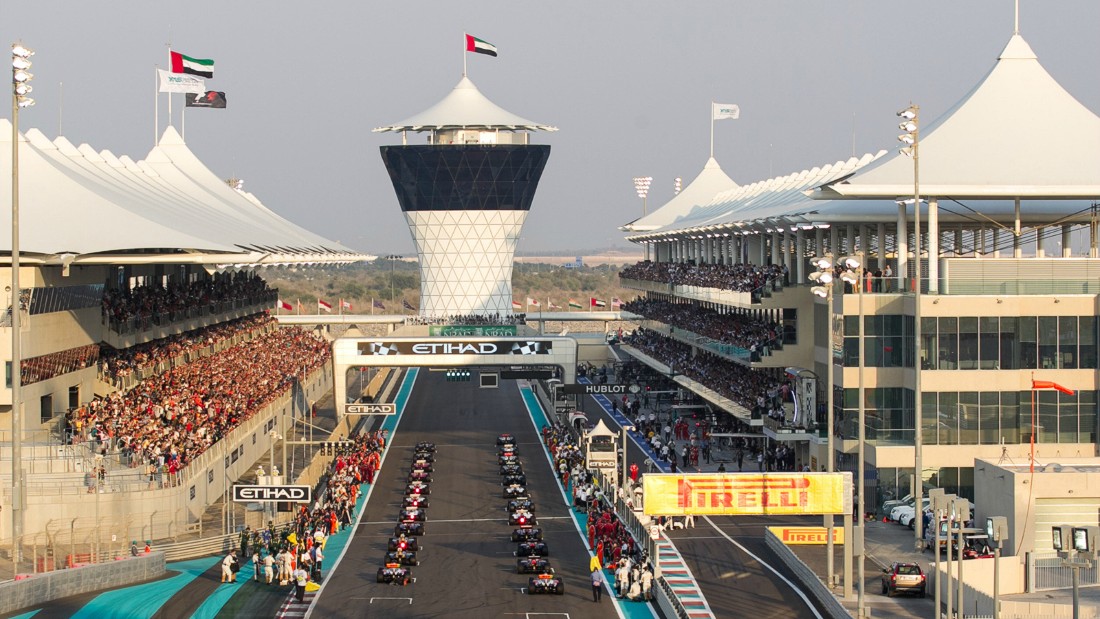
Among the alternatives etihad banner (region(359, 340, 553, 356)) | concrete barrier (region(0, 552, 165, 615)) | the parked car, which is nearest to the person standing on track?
the parked car

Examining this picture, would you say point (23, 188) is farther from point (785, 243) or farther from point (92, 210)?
point (785, 243)

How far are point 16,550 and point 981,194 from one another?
A: 34767 millimetres

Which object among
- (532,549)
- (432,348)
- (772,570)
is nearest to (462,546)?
(532,549)

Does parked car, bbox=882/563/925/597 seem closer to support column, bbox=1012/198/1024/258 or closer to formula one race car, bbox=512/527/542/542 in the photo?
formula one race car, bbox=512/527/542/542

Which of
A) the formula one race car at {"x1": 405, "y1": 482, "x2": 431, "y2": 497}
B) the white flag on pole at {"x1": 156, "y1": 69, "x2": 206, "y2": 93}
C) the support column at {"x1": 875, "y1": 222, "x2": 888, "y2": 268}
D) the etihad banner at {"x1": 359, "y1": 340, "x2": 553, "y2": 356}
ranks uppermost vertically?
the white flag on pole at {"x1": 156, "y1": 69, "x2": 206, "y2": 93}

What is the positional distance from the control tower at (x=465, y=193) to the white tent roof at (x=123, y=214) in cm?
1909

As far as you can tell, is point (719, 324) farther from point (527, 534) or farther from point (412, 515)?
point (527, 534)

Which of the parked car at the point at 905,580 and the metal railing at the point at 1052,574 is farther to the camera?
the metal railing at the point at 1052,574

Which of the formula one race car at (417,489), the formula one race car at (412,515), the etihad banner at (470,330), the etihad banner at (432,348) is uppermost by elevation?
the etihad banner at (470,330)

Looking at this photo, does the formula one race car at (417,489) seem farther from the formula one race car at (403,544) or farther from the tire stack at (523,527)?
the formula one race car at (403,544)

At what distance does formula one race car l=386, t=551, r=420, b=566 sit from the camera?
45188 mm

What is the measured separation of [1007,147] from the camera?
58938 mm

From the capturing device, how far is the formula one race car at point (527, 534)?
1901 inches

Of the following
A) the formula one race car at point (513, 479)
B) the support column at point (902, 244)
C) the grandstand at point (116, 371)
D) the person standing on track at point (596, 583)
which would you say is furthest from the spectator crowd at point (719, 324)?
the person standing on track at point (596, 583)
